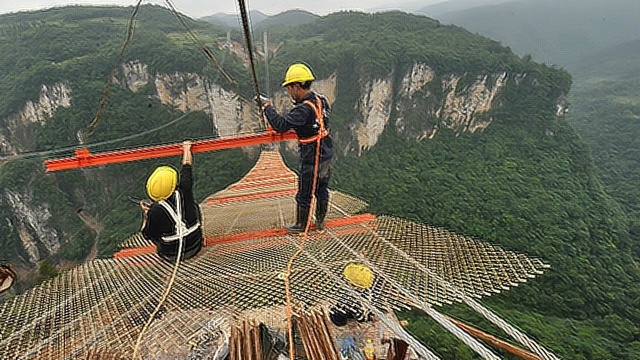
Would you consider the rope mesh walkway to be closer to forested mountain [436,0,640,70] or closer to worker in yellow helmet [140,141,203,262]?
worker in yellow helmet [140,141,203,262]

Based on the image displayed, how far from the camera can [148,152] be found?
3.77 metres

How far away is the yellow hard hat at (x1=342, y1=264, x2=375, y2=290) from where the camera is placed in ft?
8.94

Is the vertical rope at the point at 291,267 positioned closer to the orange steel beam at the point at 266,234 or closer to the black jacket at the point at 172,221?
the orange steel beam at the point at 266,234

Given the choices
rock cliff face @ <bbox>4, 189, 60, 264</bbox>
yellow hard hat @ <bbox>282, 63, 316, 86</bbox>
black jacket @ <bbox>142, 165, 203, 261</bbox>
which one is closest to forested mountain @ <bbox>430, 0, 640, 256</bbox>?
yellow hard hat @ <bbox>282, 63, 316, 86</bbox>

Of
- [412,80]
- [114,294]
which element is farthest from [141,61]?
[114,294]

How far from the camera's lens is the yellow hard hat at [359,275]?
8.94 feet

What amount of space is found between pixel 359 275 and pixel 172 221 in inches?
60.3

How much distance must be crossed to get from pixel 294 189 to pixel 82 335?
15.5 ft

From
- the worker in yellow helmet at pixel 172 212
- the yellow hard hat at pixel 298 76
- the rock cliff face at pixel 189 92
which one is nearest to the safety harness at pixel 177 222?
the worker in yellow helmet at pixel 172 212

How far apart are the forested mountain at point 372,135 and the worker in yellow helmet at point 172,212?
20.5m

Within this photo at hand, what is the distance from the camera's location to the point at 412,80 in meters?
40.9

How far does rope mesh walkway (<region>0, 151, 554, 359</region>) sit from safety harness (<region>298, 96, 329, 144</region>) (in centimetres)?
94

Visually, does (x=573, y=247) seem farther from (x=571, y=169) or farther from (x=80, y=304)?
(x=80, y=304)

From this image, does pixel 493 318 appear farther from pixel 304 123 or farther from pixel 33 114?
pixel 33 114
